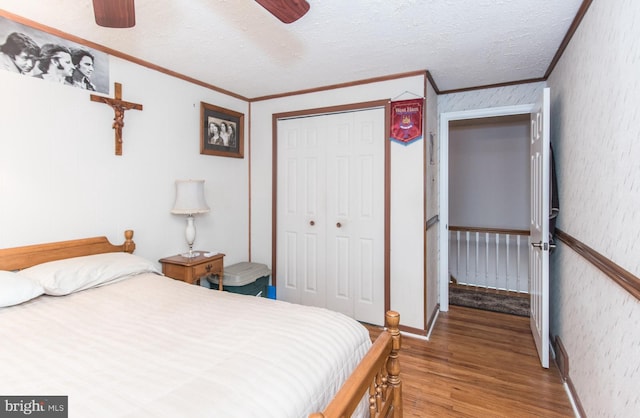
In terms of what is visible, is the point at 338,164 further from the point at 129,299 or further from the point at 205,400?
the point at 205,400

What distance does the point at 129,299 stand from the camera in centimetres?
181

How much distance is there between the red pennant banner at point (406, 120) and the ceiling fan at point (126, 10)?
1765mm

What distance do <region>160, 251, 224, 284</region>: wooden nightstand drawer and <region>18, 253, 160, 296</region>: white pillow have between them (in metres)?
0.40

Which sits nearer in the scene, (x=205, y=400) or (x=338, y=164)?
(x=205, y=400)

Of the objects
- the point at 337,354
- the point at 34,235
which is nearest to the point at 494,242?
the point at 337,354

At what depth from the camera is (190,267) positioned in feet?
8.79

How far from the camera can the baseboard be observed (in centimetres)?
196

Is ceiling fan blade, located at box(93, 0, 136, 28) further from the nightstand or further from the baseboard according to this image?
the baseboard

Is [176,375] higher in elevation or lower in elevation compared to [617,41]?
lower

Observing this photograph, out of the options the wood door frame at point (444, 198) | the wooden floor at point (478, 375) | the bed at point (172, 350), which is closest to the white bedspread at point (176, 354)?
the bed at point (172, 350)

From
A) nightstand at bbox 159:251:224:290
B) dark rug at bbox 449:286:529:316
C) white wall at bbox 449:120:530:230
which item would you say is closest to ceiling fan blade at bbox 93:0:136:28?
nightstand at bbox 159:251:224:290

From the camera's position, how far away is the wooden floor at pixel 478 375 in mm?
2029

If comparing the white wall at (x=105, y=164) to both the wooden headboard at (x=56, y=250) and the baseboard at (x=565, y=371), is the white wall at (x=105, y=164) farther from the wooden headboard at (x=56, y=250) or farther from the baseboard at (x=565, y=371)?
the baseboard at (x=565, y=371)

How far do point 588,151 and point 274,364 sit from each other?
201 centimetres
